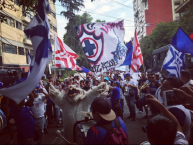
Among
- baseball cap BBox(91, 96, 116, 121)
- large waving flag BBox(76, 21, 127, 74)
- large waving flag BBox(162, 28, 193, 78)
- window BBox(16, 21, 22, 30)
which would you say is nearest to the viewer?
baseball cap BBox(91, 96, 116, 121)

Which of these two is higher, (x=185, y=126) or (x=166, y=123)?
(x=166, y=123)

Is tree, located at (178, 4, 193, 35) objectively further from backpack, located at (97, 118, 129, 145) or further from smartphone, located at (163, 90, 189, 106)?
backpack, located at (97, 118, 129, 145)

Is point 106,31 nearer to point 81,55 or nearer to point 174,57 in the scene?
point 174,57

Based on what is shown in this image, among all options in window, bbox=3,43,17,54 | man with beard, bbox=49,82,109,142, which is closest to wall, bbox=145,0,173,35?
window, bbox=3,43,17,54

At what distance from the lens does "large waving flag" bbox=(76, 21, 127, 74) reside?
6730 mm

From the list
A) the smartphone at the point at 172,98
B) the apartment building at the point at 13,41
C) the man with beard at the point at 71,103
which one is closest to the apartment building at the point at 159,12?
the apartment building at the point at 13,41

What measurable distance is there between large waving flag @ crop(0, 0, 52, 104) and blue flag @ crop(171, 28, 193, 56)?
337 cm

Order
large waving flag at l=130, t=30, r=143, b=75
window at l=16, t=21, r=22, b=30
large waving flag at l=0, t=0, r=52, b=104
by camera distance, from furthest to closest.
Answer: window at l=16, t=21, r=22, b=30
large waving flag at l=130, t=30, r=143, b=75
large waving flag at l=0, t=0, r=52, b=104

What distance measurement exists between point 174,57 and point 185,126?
326cm

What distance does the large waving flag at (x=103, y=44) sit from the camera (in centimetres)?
673

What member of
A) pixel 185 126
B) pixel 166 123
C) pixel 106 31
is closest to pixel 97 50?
pixel 106 31

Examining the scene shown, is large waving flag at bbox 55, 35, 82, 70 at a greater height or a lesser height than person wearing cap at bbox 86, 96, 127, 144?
greater

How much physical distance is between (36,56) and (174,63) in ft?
11.5

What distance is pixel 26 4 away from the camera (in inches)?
238
